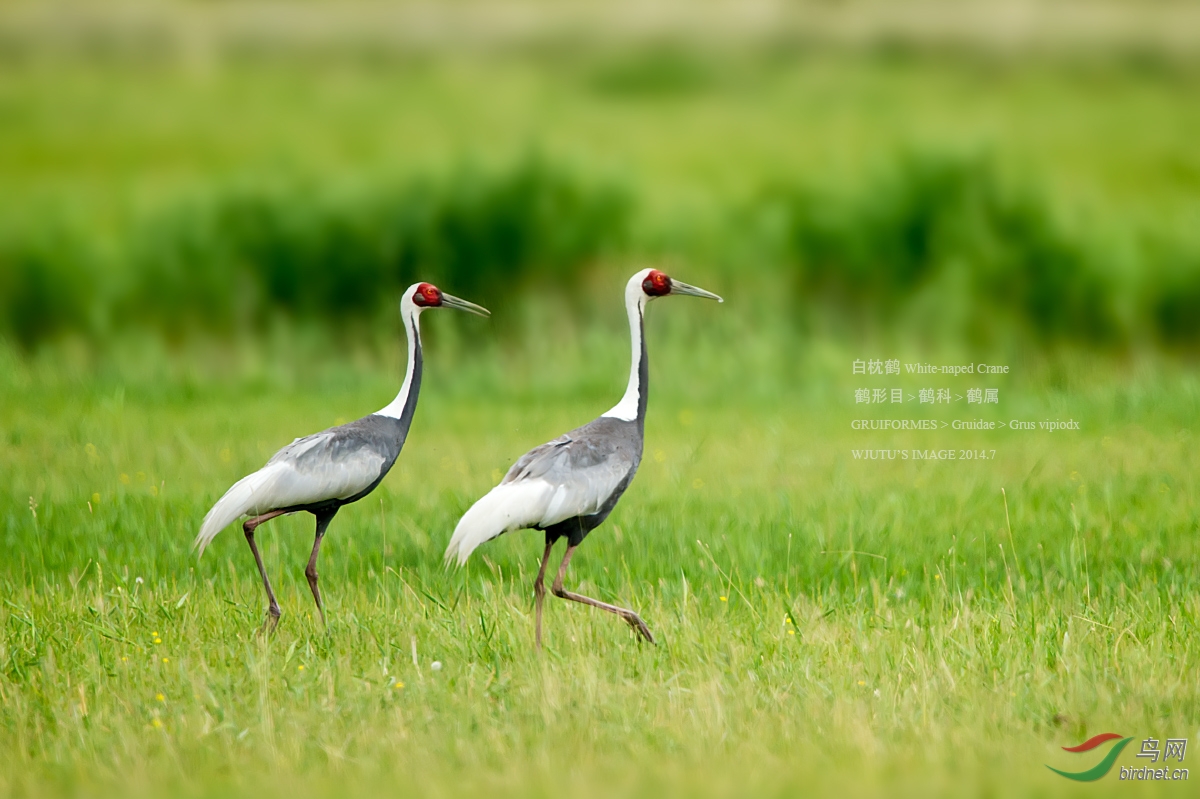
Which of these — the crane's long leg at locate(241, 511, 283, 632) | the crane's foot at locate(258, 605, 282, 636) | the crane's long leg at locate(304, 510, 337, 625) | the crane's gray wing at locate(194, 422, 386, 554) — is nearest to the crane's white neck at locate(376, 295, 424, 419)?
the crane's gray wing at locate(194, 422, 386, 554)

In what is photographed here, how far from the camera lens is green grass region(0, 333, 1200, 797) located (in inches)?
179

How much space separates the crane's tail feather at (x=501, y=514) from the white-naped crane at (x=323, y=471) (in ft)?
1.92

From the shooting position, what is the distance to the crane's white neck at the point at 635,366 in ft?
19.8

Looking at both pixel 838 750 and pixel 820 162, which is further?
pixel 820 162

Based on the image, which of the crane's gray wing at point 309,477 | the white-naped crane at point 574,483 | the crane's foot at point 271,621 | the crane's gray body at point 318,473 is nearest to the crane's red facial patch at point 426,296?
the crane's gray body at point 318,473

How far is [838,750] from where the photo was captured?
15.0 feet

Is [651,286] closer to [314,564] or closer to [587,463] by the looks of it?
[587,463]

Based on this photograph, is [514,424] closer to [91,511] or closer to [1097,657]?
[91,511]

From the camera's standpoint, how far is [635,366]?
20.0ft

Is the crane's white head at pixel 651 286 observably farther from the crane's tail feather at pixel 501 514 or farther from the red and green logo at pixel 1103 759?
the red and green logo at pixel 1103 759

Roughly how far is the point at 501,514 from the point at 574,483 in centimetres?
39

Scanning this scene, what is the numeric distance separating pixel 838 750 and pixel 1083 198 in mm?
12933

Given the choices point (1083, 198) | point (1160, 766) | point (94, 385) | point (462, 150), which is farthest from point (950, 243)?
point (1160, 766)

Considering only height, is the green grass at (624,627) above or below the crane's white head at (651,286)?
below
